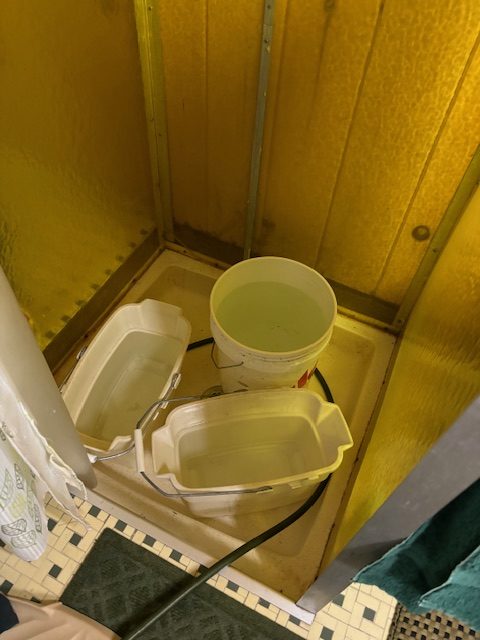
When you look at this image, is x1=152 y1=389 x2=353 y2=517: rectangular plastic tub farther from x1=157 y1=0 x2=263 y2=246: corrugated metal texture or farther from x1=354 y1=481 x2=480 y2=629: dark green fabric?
x1=157 y1=0 x2=263 y2=246: corrugated metal texture

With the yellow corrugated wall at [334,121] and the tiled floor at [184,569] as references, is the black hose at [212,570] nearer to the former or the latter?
the tiled floor at [184,569]

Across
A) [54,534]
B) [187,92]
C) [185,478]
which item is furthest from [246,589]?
[187,92]

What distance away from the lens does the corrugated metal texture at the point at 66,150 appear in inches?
33.0

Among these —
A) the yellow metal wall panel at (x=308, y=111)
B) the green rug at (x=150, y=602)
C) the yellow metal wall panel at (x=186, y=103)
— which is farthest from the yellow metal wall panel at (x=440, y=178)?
the green rug at (x=150, y=602)

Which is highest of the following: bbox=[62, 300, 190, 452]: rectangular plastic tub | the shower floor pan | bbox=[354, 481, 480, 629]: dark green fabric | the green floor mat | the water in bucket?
bbox=[354, 481, 480, 629]: dark green fabric

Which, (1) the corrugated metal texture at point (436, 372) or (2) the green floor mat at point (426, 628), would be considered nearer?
(1) the corrugated metal texture at point (436, 372)

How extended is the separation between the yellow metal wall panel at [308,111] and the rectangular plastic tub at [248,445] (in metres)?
0.45

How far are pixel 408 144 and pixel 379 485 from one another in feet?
2.17

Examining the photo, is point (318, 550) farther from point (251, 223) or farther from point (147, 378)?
point (251, 223)

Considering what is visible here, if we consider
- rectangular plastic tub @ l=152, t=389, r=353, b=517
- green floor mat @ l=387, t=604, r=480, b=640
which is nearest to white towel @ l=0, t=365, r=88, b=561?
rectangular plastic tub @ l=152, t=389, r=353, b=517

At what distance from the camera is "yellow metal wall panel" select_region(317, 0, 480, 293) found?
0.80 meters

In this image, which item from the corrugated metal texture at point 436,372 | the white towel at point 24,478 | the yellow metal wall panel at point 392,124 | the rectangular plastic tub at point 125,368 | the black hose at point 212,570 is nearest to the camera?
the corrugated metal texture at point 436,372

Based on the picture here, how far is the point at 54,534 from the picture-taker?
998mm

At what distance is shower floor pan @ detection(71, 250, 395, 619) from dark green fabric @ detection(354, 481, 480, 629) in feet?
1.09
